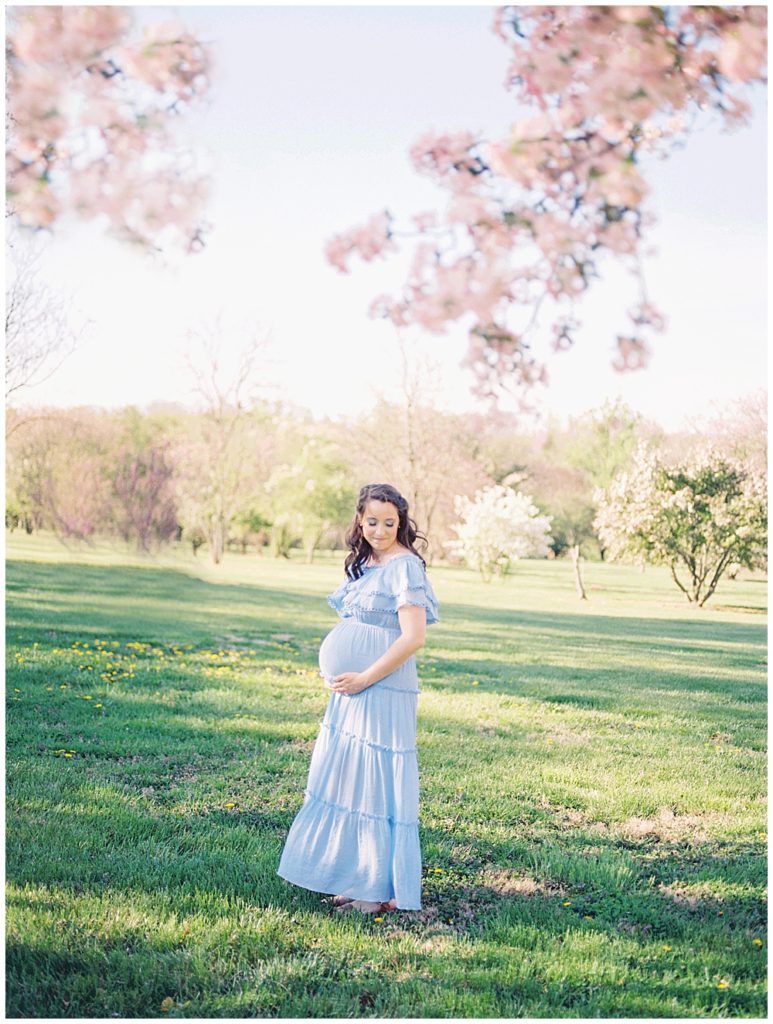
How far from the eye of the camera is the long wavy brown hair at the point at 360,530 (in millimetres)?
2672

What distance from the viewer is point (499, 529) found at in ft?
55.5

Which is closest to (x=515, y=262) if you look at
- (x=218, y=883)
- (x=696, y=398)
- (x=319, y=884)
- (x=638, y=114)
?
(x=638, y=114)

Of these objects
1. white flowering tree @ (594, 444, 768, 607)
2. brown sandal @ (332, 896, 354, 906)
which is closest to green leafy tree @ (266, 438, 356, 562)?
white flowering tree @ (594, 444, 768, 607)

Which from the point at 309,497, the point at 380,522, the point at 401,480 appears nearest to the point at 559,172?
the point at 380,522

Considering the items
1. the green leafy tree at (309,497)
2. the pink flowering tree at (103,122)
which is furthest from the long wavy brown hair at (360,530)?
the green leafy tree at (309,497)

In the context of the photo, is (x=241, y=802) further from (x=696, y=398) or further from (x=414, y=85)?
(x=696, y=398)

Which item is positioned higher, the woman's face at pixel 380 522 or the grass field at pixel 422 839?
the woman's face at pixel 380 522

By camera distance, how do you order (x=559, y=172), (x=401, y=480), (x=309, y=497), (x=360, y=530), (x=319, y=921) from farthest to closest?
(x=401, y=480) < (x=309, y=497) < (x=360, y=530) < (x=319, y=921) < (x=559, y=172)

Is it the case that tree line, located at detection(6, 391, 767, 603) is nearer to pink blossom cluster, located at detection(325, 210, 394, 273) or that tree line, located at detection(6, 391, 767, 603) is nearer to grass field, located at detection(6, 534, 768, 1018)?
grass field, located at detection(6, 534, 768, 1018)

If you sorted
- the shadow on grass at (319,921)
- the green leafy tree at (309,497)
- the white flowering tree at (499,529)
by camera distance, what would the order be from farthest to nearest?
the white flowering tree at (499,529), the green leafy tree at (309,497), the shadow on grass at (319,921)

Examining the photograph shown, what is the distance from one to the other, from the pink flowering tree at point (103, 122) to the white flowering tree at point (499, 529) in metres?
14.4

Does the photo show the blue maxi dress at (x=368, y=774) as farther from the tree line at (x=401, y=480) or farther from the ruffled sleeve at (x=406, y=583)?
the tree line at (x=401, y=480)

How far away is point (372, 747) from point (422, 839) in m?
0.76

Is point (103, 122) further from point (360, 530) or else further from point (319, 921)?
point (319, 921)
